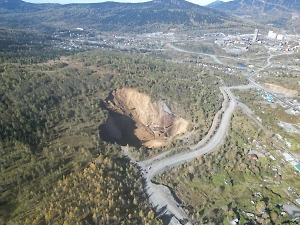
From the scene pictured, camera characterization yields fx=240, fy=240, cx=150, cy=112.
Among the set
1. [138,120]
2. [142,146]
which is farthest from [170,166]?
[138,120]

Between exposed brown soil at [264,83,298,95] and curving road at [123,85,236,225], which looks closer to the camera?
curving road at [123,85,236,225]

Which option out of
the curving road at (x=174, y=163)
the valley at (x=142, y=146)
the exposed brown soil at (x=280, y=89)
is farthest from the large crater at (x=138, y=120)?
the exposed brown soil at (x=280, y=89)

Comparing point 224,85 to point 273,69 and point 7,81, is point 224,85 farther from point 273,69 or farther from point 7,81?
point 7,81

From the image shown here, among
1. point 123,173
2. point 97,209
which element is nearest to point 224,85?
point 123,173

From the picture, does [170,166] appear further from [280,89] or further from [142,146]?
[280,89]

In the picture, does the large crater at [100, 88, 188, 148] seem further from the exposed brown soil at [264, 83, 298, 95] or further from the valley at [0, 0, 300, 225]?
the exposed brown soil at [264, 83, 298, 95]

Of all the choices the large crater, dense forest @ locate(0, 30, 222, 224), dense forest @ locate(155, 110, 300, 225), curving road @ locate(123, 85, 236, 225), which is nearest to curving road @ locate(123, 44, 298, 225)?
curving road @ locate(123, 85, 236, 225)
